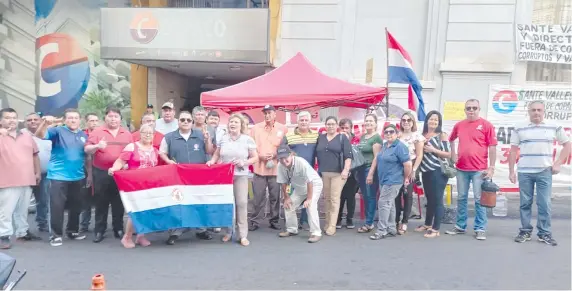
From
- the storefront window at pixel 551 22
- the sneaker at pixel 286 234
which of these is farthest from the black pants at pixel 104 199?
the storefront window at pixel 551 22

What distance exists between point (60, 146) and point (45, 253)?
128 cm

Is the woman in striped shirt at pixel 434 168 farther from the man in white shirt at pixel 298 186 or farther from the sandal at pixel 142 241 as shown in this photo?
the sandal at pixel 142 241

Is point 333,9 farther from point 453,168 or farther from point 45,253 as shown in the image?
point 45,253

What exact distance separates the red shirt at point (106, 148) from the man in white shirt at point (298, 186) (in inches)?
79.2

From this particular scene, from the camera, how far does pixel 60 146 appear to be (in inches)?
217

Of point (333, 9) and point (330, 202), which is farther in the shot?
point (333, 9)

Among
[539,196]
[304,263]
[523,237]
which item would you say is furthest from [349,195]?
[539,196]

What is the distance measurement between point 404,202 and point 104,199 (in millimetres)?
4062

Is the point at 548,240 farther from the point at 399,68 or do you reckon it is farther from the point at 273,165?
the point at 273,165

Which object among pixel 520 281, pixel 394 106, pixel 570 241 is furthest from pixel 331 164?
pixel 394 106

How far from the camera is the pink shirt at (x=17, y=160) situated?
5285 mm

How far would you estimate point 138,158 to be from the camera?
543 cm

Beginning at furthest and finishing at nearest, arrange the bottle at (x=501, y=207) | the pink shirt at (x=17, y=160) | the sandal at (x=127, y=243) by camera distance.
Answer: the bottle at (x=501, y=207) → the sandal at (x=127, y=243) → the pink shirt at (x=17, y=160)

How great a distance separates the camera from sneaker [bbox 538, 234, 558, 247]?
5.72 m
